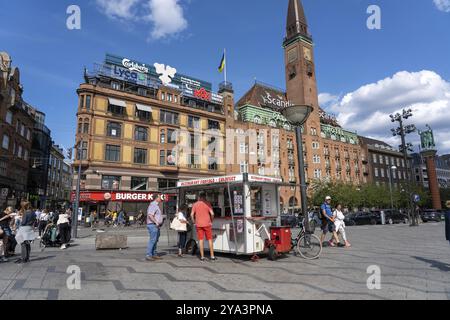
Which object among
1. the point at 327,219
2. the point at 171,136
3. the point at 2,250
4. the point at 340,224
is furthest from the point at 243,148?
the point at 2,250

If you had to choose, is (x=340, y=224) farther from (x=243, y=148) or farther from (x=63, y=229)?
(x=243, y=148)

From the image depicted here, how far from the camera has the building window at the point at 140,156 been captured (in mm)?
41031

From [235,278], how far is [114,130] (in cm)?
3657

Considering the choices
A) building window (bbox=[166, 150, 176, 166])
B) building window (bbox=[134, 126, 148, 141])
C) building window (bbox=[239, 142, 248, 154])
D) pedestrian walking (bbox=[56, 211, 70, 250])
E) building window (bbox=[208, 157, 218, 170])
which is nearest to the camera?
pedestrian walking (bbox=[56, 211, 70, 250])

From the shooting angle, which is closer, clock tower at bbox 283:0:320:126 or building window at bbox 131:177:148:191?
building window at bbox 131:177:148:191

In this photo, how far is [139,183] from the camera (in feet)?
133

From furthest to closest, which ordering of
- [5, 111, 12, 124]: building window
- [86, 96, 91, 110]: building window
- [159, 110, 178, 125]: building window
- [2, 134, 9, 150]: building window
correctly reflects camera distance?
[159, 110, 178, 125]: building window
[5, 111, 12, 124]: building window
[86, 96, 91, 110]: building window
[2, 134, 9, 150]: building window

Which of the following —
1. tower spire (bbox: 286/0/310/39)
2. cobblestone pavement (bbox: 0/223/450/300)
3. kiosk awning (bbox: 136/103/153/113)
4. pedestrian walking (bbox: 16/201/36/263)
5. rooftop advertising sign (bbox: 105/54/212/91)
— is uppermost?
tower spire (bbox: 286/0/310/39)

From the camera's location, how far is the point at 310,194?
187 feet

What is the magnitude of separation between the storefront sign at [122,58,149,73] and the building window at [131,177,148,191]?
15.5 meters

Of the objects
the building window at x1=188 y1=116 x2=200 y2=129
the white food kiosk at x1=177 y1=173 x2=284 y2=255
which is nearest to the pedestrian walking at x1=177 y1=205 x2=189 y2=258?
the white food kiosk at x1=177 y1=173 x2=284 y2=255

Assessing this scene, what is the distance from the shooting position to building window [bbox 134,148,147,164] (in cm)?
4103

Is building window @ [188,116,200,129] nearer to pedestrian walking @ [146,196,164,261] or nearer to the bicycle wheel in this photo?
pedestrian walking @ [146,196,164,261]

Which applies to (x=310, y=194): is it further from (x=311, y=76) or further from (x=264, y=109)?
(x=311, y=76)
